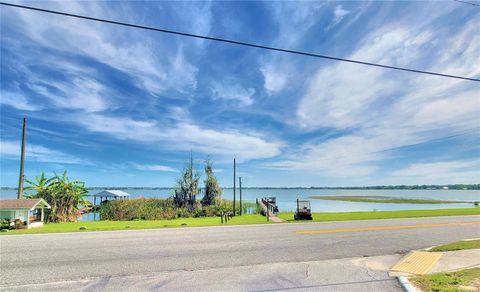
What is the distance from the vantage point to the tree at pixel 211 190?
129ft

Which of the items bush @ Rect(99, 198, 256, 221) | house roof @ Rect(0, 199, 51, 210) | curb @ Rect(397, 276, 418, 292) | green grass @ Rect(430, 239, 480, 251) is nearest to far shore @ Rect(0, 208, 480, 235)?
house roof @ Rect(0, 199, 51, 210)

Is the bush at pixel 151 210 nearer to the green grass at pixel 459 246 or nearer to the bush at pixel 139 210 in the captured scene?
the bush at pixel 139 210

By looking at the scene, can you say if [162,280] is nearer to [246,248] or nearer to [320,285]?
[320,285]

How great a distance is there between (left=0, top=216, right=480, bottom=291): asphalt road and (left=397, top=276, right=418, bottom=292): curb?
385 mm

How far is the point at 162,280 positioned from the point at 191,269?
3.80 feet

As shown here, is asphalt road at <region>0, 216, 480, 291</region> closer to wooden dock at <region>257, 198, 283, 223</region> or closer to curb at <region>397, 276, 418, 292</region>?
curb at <region>397, 276, 418, 292</region>

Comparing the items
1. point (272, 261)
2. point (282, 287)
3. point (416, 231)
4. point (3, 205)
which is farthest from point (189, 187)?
point (282, 287)

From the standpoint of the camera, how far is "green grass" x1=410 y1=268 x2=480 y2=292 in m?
6.32

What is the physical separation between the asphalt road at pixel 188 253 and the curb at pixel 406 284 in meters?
0.38

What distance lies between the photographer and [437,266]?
8508 mm

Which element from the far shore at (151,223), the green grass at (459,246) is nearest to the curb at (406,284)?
the green grass at (459,246)

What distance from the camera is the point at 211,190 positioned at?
3959 centimetres

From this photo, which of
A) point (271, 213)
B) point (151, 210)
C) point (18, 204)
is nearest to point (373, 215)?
point (271, 213)

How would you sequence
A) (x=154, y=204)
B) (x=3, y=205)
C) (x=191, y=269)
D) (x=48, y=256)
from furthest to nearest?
(x=154, y=204)
(x=3, y=205)
(x=48, y=256)
(x=191, y=269)
